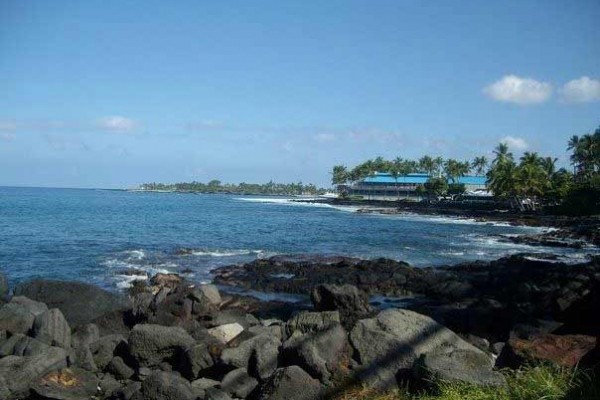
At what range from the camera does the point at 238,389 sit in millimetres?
8789

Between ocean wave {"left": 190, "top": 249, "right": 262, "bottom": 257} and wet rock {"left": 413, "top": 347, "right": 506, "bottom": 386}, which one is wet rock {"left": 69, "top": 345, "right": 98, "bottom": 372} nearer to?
wet rock {"left": 413, "top": 347, "right": 506, "bottom": 386}

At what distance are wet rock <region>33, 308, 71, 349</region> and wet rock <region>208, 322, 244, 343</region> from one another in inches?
130

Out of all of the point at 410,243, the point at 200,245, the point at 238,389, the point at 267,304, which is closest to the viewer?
the point at 238,389

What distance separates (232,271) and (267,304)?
26.0 feet

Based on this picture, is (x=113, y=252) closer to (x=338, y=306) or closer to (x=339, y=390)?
(x=338, y=306)

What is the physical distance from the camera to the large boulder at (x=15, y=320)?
12.2m

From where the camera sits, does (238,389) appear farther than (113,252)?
No

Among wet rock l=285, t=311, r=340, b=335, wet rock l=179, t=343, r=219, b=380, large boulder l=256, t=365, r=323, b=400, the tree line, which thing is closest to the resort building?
the tree line

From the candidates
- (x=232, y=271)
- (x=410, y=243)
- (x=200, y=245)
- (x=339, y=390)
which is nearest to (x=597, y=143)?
(x=410, y=243)

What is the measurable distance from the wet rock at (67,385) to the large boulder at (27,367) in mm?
143

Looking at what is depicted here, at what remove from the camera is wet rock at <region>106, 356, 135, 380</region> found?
10.5m

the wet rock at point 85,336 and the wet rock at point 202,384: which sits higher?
the wet rock at point 202,384

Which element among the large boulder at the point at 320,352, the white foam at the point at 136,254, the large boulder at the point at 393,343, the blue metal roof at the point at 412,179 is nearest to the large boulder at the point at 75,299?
the large boulder at the point at 320,352

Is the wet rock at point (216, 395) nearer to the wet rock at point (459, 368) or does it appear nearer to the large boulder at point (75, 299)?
the wet rock at point (459, 368)
